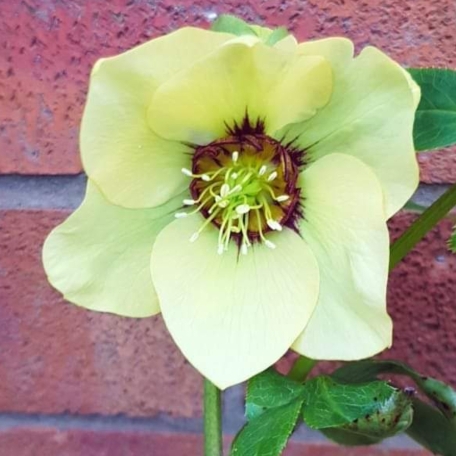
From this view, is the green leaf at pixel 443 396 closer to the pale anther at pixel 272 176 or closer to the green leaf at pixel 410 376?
the green leaf at pixel 410 376

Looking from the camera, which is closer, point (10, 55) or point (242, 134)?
point (242, 134)

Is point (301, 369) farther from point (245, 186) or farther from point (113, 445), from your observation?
point (113, 445)

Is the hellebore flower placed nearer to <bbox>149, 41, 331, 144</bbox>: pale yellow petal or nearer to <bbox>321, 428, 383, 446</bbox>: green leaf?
<bbox>149, 41, 331, 144</bbox>: pale yellow petal

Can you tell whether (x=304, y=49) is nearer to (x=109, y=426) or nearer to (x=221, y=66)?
(x=221, y=66)

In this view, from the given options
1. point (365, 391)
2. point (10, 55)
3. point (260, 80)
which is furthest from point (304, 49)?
point (10, 55)

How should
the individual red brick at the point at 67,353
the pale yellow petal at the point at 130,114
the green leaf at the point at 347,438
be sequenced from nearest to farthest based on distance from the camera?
the pale yellow petal at the point at 130,114 → the green leaf at the point at 347,438 → the individual red brick at the point at 67,353

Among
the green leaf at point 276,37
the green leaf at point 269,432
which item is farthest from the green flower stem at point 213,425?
the green leaf at point 276,37
